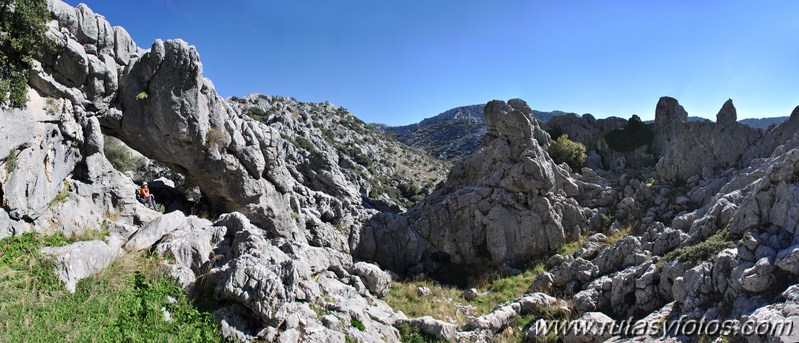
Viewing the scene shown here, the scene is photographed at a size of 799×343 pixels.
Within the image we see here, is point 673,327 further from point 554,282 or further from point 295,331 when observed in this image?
point 295,331

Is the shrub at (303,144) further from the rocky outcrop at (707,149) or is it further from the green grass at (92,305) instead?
the green grass at (92,305)

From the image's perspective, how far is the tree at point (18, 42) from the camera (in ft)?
47.7

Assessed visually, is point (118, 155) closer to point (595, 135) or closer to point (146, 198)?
point (146, 198)

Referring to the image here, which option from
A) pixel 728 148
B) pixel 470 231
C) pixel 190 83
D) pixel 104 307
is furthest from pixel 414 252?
pixel 728 148

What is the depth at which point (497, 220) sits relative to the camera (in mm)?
25797

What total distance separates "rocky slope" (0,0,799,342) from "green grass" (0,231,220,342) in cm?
48

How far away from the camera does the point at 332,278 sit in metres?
18.6

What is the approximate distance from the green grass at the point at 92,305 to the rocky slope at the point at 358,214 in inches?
19.1

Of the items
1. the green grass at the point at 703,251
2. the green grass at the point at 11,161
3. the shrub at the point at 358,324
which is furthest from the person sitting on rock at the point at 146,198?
the green grass at the point at 703,251

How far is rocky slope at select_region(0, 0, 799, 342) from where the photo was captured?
12.7 m

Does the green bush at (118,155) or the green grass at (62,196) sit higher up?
the green bush at (118,155)

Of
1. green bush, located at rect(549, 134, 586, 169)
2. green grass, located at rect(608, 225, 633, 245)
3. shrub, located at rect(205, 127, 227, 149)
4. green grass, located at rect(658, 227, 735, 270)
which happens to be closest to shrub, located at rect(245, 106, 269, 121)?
shrub, located at rect(205, 127, 227, 149)

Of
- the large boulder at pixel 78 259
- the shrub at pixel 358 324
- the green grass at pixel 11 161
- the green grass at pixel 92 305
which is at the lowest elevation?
the shrub at pixel 358 324

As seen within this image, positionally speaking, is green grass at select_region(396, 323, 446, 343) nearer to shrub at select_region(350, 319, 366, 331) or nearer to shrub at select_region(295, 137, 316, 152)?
shrub at select_region(350, 319, 366, 331)
